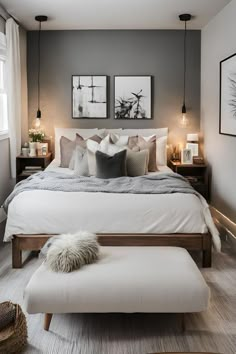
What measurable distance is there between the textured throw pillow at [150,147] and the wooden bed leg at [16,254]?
2.26 meters

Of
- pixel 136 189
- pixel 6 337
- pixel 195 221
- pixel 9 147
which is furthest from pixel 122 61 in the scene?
pixel 6 337

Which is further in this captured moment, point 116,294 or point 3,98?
point 3,98

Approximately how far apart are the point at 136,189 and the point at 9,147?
89.1 inches

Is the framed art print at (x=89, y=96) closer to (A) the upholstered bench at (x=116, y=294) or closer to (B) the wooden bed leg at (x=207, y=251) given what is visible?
(B) the wooden bed leg at (x=207, y=251)

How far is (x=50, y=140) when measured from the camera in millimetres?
6711

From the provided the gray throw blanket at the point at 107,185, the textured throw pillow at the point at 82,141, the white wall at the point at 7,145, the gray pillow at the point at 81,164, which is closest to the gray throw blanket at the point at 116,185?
the gray throw blanket at the point at 107,185

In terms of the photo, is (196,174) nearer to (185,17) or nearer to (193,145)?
(193,145)

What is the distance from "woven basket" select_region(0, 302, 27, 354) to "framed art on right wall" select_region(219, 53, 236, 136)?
3.17m

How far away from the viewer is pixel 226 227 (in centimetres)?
532

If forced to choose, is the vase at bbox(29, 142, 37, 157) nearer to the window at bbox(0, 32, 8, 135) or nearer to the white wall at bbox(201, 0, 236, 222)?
the window at bbox(0, 32, 8, 135)

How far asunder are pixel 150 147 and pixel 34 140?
1.60 meters

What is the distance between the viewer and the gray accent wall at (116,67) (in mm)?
6562

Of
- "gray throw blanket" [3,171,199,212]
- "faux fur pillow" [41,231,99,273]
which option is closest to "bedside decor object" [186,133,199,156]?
"gray throw blanket" [3,171,199,212]

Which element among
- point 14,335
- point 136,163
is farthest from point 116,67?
point 14,335
